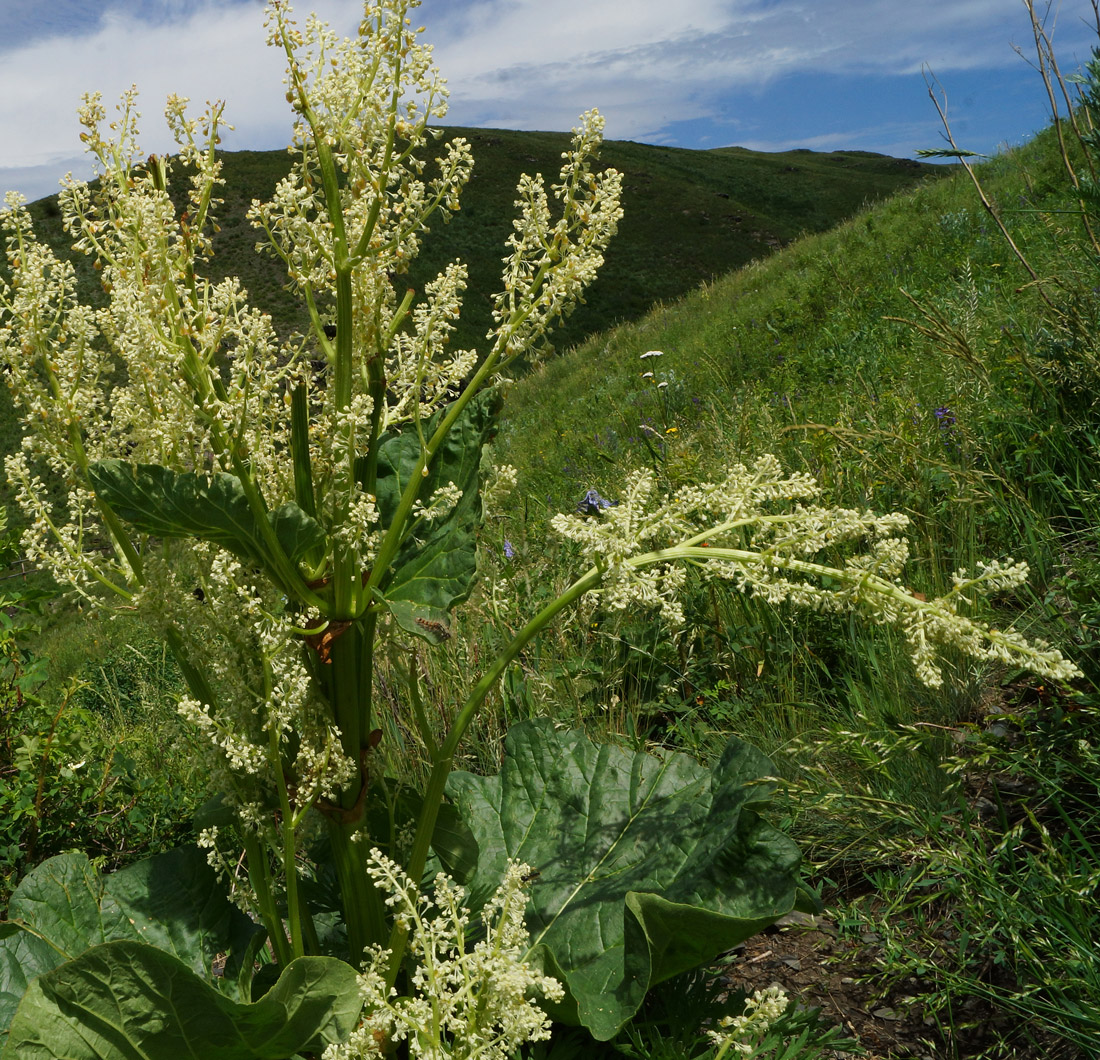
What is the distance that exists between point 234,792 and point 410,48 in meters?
1.38

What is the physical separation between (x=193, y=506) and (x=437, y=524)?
22.0 inches

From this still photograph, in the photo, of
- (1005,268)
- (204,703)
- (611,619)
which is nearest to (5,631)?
(204,703)

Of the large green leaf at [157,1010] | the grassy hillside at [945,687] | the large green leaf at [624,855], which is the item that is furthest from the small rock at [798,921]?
the large green leaf at [157,1010]

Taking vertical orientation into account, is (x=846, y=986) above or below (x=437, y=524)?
below

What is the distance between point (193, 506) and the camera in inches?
55.1

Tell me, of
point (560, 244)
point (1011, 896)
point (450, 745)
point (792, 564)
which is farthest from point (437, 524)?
point (1011, 896)

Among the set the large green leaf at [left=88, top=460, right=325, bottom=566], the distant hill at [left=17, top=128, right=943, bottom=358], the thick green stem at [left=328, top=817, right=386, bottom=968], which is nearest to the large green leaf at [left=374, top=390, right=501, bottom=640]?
the large green leaf at [left=88, top=460, right=325, bottom=566]

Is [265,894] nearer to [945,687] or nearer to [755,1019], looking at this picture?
[755,1019]

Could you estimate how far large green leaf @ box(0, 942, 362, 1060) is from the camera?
1399 mm

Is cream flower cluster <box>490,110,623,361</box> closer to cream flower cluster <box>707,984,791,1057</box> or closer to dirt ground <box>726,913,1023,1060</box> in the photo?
cream flower cluster <box>707,984,791,1057</box>

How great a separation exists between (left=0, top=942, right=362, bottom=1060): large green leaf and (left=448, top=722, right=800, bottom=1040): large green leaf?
0.38 metres

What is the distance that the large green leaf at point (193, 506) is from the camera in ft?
4.50

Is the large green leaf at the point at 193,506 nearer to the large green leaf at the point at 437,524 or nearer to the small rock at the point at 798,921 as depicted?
the large green leaf at the point at 437,524

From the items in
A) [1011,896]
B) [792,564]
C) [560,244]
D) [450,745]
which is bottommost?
[1011,896]
